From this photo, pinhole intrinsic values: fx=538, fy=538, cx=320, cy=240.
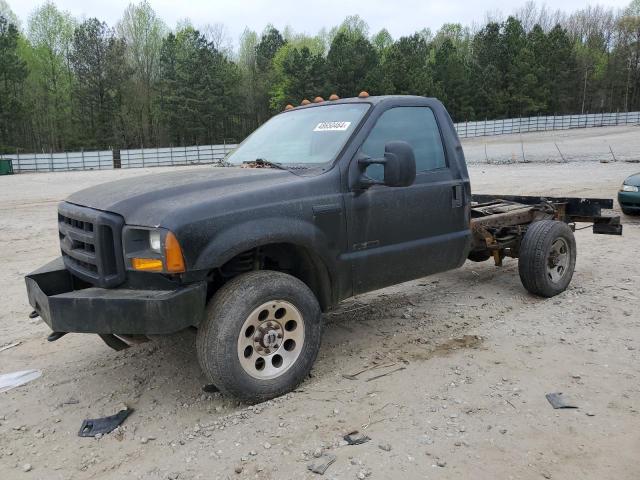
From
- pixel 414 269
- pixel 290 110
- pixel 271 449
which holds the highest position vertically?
pixel 290 110

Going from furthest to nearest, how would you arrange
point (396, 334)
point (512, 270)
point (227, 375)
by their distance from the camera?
point (512, 270)
point (396, 334)
point (227, 375)

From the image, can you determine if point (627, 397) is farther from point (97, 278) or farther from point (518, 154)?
point (518, 154)

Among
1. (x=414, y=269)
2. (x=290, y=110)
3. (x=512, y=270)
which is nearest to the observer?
(x=414, y=269)

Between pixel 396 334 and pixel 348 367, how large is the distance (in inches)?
31.5

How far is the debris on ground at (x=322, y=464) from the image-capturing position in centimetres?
284

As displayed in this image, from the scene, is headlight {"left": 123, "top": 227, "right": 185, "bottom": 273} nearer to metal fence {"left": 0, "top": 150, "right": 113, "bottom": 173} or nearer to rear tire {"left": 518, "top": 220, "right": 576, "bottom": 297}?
rear tire {"left": 518, "top": 220, "right": 576, "bottom": 297}

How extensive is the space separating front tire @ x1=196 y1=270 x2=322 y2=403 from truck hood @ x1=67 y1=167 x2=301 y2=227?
1.93 ft

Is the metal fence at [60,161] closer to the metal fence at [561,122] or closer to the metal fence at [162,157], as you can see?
the metal fence at [162,157]

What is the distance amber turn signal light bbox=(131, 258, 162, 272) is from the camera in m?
3.12

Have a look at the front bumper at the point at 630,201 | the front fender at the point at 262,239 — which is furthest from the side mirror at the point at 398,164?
the front bumper at the point at 630,201

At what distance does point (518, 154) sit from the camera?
93.6 feet

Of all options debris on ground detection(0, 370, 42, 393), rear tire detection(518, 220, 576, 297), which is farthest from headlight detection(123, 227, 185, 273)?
rear tire detection(518, 220, 576, 297)

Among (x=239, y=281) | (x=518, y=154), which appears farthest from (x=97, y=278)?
(x=518, y=154)

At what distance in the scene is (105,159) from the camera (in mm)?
37469
